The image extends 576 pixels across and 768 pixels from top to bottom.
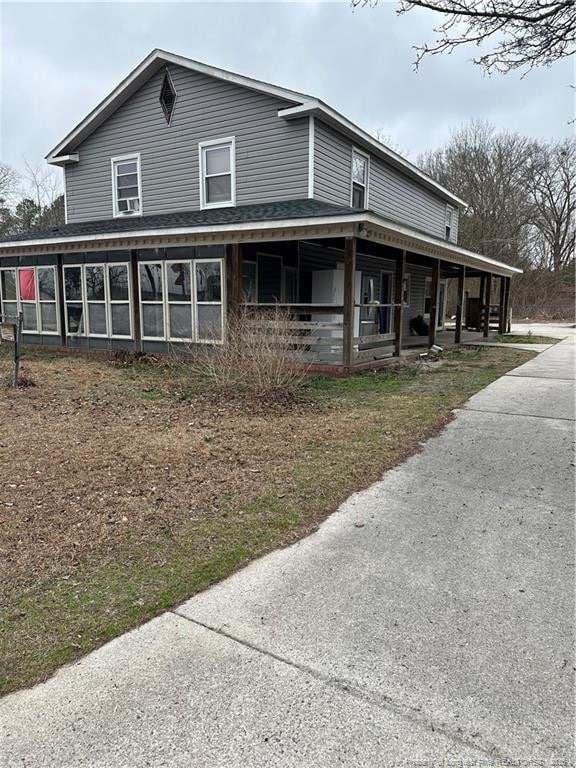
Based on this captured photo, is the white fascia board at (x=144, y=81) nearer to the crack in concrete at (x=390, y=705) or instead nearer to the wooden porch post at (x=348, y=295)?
the wooden porch post at (x=348, y=295)

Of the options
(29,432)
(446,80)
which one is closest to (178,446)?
(29,432)

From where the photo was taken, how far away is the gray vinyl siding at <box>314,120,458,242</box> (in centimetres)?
1216

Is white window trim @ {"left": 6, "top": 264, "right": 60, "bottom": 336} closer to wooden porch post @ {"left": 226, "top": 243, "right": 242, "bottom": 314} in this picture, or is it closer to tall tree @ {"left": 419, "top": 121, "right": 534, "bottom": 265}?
wooden porch post @ {"left": 226, "top": 243, "right": 242, "bottom": 314}

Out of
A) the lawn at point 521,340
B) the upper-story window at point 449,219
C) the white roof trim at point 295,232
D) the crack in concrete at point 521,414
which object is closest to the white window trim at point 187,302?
the white roof trim at point 295,232

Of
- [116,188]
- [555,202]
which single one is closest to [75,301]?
[116,188]

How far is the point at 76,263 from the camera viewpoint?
45.1ft

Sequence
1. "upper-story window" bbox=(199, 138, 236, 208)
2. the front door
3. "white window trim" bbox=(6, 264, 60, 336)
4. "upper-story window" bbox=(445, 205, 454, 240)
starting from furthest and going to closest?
"upper-story window" bbox=(445, 205, 454, 240)
the front door
"white window trim" bbox=(6, 264, 60, 336)
"upper-story window" bbox=(199, 138, 236, 208)

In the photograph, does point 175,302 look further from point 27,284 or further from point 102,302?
point 27,284

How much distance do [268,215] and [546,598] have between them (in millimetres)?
8700

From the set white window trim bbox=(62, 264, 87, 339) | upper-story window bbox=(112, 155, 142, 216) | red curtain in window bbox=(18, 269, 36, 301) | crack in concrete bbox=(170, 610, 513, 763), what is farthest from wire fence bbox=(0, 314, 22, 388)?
crack in concrete bbox=(170, 610, 513, 763)

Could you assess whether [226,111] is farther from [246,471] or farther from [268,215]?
[246,471]

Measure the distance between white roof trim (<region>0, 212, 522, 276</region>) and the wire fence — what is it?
2592 mm

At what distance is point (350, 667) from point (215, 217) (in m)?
10.3

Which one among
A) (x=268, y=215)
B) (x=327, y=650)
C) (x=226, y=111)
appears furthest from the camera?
(x=226, y=111)
